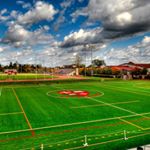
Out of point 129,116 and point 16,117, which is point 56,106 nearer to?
point 16,117

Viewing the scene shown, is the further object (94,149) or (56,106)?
(56,106)

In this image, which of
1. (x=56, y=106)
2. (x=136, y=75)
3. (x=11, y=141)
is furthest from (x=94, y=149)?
(x=136, y=75)

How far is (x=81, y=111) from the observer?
24453 millimetres

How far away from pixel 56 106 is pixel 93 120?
8.12 meters

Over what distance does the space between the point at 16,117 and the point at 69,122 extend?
6.12 meters

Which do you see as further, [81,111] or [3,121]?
[81,111]

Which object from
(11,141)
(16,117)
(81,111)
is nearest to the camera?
(11,141)

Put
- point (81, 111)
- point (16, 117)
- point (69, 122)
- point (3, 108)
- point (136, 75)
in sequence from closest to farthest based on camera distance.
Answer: point (69, 122), point (16, 117), point (81, 111), point (3, 108), point (136, 75)

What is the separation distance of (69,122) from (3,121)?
6.68 m

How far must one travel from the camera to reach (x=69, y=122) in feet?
65.8

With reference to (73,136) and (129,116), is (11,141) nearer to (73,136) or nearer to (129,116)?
(73,136)

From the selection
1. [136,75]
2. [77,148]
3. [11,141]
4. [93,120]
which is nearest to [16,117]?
[11,141]

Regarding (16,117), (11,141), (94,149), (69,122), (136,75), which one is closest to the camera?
(94,149)

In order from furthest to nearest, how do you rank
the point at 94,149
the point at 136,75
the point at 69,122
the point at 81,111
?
the point at 136,75 < the point at 81,111 < the point at 69,122 < the point at 94,149
